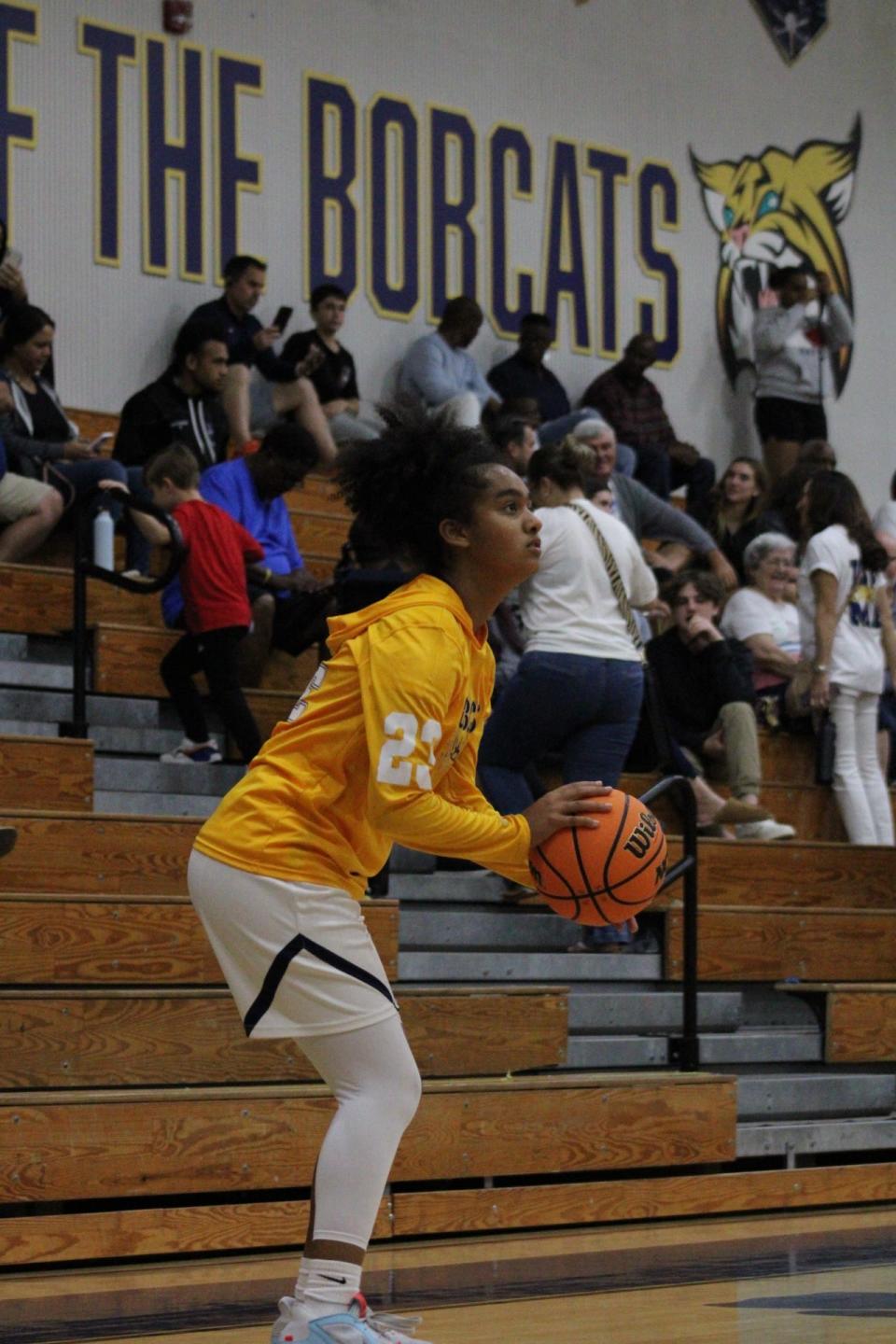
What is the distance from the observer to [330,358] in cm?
1001

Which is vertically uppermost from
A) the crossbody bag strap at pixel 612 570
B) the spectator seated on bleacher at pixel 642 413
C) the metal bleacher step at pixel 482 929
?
the spectator seated on bleacher at pixel 642 413

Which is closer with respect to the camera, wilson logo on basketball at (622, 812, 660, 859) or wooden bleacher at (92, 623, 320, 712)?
wilson logo on basketball at (622, 812, 660, 859)

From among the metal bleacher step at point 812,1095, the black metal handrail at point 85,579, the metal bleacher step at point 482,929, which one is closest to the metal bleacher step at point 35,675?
the black metal handrail at point 85,579

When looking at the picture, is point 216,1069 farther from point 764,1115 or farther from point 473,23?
point 473,23

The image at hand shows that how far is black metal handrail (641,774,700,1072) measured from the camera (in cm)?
593

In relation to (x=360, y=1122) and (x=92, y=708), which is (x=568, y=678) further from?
(x=360, y=1122)

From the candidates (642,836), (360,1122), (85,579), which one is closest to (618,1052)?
(85,579)

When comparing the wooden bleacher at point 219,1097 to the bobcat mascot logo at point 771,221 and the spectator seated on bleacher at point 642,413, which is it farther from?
the bobcat mascot logo at point 771,221

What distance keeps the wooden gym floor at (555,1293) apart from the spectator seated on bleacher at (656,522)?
12.5ft

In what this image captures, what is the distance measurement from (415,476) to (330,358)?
255 inches

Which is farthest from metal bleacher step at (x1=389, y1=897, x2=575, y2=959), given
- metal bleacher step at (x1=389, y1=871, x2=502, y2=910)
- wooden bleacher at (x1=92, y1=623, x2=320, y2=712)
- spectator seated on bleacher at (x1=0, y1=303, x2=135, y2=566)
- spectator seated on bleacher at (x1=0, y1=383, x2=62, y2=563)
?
spectator seated on bleacher at (x1=0, y1=303, x2=135, y2=566)

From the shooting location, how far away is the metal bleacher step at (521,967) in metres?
5.97

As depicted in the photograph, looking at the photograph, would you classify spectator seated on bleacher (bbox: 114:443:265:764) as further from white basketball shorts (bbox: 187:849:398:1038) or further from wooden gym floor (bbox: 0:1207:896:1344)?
white basketball shorts (bbox: 187:849:398:1038)

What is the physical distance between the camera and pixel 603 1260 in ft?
15.2
